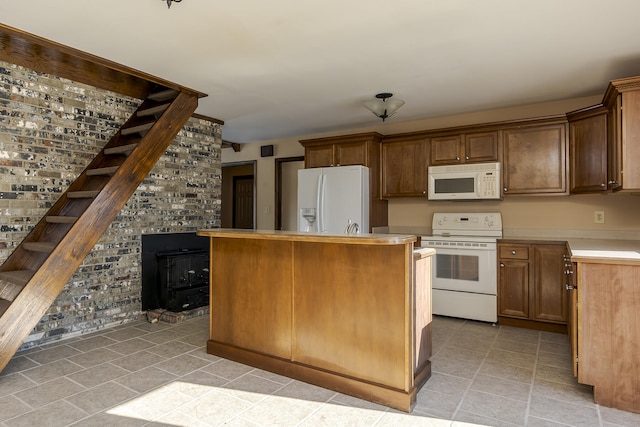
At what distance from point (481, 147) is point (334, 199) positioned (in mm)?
1773

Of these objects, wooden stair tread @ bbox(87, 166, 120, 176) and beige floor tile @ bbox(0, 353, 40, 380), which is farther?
wooden stair tread @ bbox(87, 166, 120, 176)

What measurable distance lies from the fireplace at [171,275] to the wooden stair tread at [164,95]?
1480 mm

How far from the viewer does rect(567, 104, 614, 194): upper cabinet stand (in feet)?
11.2

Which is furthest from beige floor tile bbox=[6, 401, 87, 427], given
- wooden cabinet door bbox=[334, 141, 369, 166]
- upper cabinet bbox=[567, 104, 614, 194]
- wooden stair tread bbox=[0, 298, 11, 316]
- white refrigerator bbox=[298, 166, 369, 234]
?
upper cabinet bbox=[567, 104, 614, 194]

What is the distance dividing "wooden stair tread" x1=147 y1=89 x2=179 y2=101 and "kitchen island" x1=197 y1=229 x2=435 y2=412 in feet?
5.50

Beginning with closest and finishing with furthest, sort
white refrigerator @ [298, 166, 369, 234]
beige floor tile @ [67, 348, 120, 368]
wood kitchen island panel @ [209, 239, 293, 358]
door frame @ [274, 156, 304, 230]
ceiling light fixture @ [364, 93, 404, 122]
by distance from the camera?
wood kitchen island panel @ [209, 239, 293, 358] → beige floor tile @ [67, 348, 120, 368] → ceiling light fixture @ [364, 93, 404, 122] → white refrigerator @ [298, 166, 369, 234] → door frame @ [274, 156, 304, 230]

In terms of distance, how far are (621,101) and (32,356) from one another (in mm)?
5023

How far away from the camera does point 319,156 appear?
5184mm

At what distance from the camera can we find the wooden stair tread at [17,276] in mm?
2762

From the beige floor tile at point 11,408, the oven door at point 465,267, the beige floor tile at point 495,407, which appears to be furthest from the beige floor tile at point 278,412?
the oven door at point 465,267

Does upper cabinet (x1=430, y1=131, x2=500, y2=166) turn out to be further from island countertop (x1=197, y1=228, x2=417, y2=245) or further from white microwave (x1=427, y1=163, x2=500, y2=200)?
island countertop (x1=197, y1=228, x2=417, y2=245)

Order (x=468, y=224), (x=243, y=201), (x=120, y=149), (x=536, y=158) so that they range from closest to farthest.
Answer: (x=120, y=149) < (x=536, y=158) < (x=468, y=224) < (x=243, y=201)

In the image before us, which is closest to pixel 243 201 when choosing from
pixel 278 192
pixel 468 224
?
pixel 278 192

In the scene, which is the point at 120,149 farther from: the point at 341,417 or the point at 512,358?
the point at 512,358
